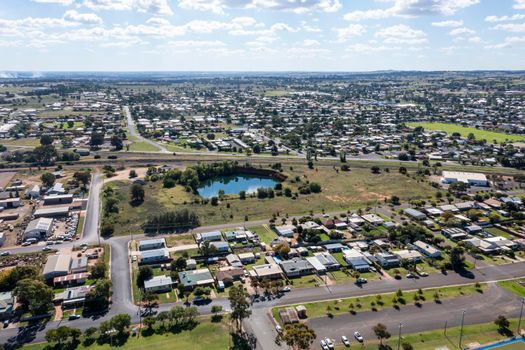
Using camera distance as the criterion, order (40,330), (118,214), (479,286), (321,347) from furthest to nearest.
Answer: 1. (118,214)
2. (479,286)
3. (40,330)
4. (321,347)

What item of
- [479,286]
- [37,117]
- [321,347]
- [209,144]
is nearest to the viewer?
[321,347]

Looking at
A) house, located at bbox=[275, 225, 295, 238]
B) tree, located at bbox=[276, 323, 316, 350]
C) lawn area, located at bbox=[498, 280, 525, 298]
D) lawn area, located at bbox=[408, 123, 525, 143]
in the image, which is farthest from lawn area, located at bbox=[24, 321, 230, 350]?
lawn area, located at bbox=[408, 123, 525, 143]

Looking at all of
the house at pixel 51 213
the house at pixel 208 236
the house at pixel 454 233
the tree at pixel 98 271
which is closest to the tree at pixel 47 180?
the house at pixel 51 213

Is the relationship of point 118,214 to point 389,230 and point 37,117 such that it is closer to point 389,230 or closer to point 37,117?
point 389,230

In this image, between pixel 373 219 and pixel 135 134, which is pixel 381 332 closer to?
pixel 373 219

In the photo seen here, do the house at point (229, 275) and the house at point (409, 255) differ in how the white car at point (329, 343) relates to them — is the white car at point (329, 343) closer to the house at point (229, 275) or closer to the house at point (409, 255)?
the house at point (229, 275)

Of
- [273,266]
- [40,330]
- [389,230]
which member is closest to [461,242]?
[389,230]

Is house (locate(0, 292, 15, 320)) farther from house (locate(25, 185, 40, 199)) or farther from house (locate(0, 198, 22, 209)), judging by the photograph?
house (locate(25, 185, 40, 199))
